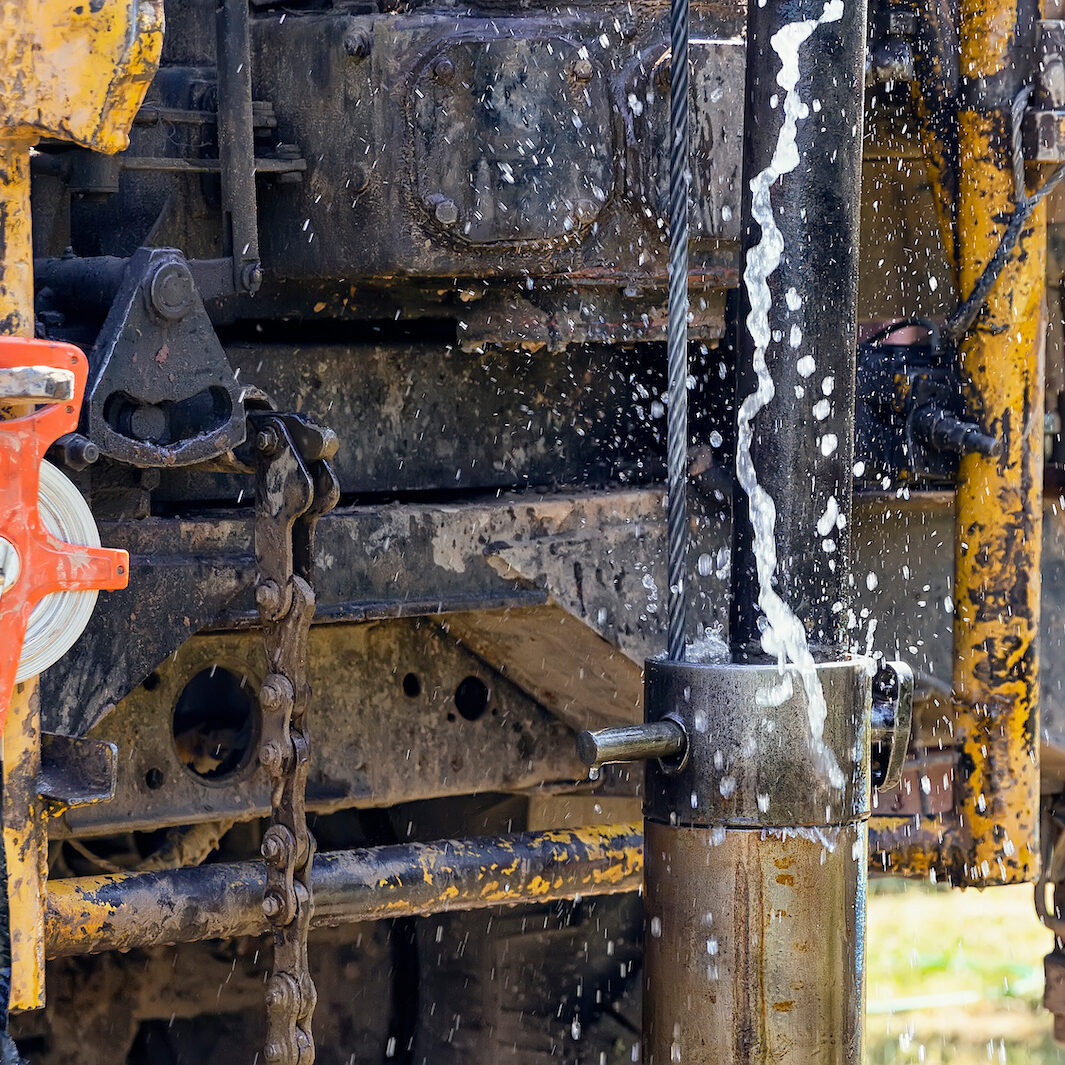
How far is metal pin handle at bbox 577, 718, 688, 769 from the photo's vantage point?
207 centimetres

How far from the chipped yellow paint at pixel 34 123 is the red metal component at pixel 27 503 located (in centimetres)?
4

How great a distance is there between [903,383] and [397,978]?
156 cm

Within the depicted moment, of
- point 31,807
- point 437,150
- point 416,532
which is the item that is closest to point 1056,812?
point 416,532

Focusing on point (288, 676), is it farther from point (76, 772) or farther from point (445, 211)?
point (445, 211)

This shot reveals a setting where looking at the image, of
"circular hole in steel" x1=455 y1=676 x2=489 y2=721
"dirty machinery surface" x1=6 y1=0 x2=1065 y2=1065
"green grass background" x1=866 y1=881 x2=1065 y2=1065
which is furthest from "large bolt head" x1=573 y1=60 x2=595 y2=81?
"green grass background" x1=866 y1=881 x2=1065 y2=1065

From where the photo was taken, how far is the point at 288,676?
2461 millimetres

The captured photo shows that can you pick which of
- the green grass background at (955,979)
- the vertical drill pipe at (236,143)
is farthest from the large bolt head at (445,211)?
the green grass background at (955,979)

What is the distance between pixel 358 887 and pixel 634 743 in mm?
923

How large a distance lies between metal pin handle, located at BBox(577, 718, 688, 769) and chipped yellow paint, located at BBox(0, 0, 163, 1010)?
2.04 ft

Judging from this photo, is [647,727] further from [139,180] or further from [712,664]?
[139,180]

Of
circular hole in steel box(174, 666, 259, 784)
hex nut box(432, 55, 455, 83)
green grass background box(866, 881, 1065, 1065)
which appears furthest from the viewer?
green grass background box(866, 881, 1065, 1065)

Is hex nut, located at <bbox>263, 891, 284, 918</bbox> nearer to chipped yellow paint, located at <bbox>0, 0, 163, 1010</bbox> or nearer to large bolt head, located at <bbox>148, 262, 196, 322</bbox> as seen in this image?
chipped yellow paint, located at <bbox>0, 0, 163, 1010</bbox>

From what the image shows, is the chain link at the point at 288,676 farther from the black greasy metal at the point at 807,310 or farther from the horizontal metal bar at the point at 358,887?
the black greasy metal at the point at 807,310

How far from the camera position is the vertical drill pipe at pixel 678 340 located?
2.15m
